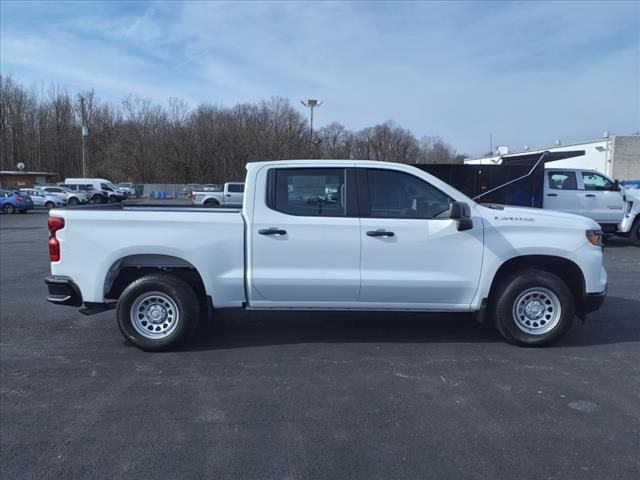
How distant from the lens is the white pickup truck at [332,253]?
197 inches

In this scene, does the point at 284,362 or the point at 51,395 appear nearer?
the point at 51,395

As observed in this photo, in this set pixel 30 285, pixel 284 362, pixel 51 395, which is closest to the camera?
pixel 51 395

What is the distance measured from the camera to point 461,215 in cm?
478

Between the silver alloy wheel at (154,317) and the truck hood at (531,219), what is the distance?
3.46 m

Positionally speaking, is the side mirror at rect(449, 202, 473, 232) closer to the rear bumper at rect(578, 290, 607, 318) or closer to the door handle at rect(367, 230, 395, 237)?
the door handle at rect(367, 230, 395, 237)

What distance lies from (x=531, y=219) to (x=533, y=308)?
0.96 metres

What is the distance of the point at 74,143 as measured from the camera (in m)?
77.9

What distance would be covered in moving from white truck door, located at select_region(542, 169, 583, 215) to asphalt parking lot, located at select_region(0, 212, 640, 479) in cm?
879

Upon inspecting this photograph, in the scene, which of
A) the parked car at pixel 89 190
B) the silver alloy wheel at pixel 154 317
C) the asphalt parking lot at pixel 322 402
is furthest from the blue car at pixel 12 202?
the silver alloy wheel at pixel 154 317

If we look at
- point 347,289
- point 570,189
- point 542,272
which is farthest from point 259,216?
point 570,189

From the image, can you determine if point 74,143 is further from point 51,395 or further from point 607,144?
point 51,395

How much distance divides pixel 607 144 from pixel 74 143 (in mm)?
73819

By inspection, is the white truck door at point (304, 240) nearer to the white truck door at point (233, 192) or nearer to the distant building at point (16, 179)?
the white truck door at point (233, 192)

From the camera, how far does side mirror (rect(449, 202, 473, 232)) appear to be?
4766mm
